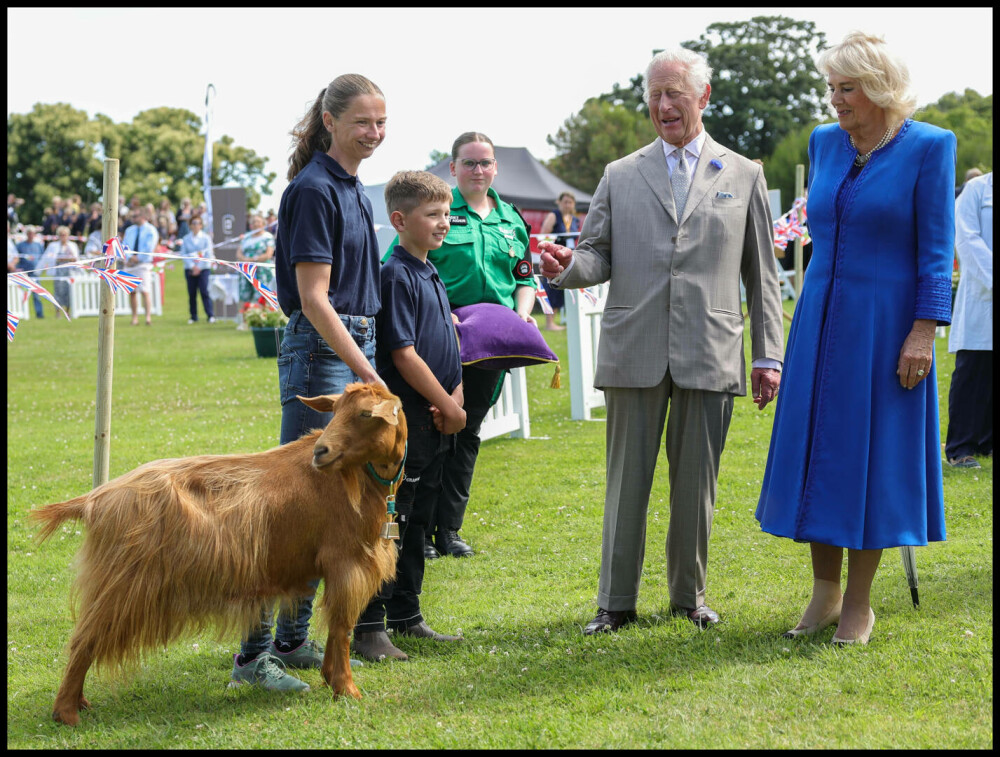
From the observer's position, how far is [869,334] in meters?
4.01

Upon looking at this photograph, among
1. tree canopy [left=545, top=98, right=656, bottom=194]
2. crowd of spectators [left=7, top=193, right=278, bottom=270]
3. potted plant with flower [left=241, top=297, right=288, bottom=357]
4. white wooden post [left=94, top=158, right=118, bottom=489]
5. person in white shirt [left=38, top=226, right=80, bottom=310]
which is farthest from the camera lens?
tree canopy [left=545, top=98, right=656, bottom=194]

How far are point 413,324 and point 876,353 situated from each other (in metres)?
1.92

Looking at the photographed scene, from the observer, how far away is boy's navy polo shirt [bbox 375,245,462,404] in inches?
160

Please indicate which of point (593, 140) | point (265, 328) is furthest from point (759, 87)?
point (265, 328)

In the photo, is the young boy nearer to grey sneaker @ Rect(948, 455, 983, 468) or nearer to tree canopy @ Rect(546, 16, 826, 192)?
grey sneaker @ Rect(948, 455, 983, 468)

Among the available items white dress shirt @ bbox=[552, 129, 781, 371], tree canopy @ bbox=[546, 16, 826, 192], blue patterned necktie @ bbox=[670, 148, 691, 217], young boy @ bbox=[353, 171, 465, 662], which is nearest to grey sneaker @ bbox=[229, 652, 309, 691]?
young boy @ bbox=[353, 171, 465, 662]

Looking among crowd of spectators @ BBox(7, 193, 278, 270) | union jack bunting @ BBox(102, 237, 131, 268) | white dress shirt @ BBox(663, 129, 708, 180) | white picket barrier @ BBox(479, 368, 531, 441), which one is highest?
crowd of spectators @ BBox(7, 193, 278, 270)

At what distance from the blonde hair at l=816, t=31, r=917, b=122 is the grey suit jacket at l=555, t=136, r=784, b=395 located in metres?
0.61

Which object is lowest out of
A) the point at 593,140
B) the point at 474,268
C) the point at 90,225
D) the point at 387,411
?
the point at 387,411

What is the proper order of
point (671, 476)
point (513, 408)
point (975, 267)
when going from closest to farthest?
point (671, 476), point (975, 267), point (513, 408)

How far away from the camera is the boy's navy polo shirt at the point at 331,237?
3.66 metres

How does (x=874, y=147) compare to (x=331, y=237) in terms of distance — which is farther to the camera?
(x=874, y=147)

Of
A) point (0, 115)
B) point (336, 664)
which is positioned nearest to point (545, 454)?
point (336, 664)

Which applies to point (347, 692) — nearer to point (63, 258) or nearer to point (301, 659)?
point (301, 659)
